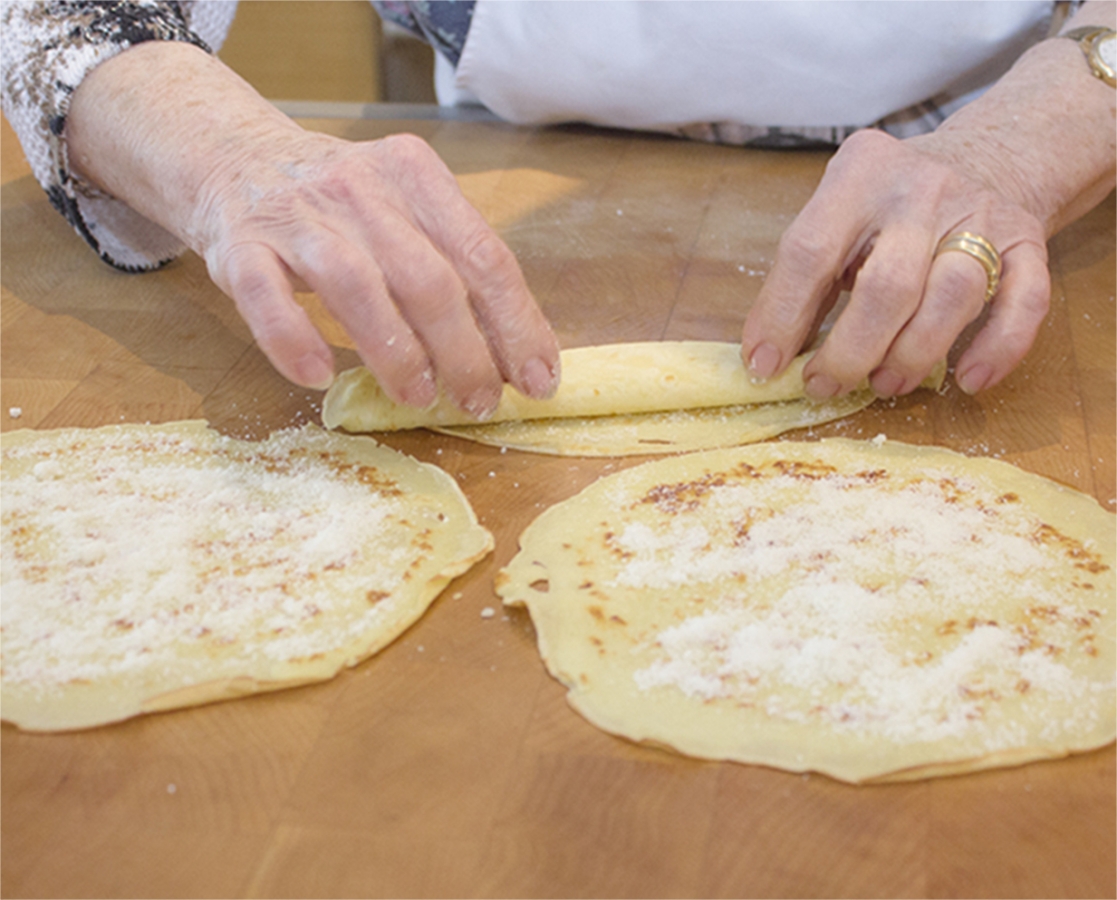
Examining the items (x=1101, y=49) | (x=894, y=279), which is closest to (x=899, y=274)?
(x=894, y=279)

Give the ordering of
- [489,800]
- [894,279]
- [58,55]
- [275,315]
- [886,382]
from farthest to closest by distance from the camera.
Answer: [58,55] → [886,382] → [894,279] → [275,315] → [489,800]

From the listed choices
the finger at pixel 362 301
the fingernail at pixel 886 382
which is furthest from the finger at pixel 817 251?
the finger at pixel 362 301

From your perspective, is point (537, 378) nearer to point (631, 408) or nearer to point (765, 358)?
point (631, 408)

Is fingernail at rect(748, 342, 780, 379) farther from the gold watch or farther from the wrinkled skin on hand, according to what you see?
the gold watch

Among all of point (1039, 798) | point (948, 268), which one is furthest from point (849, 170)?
point (1039, 798)

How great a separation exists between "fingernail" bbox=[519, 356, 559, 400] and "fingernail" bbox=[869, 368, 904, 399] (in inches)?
17.2

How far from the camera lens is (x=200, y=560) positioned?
45.3 inches

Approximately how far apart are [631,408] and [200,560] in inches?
23.5

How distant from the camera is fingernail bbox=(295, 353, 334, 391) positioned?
47.7 inches

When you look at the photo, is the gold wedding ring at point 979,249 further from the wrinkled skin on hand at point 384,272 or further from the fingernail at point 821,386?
the wrinkled skin on hand at point 384,272

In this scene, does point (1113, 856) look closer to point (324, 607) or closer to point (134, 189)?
point (324, 607)

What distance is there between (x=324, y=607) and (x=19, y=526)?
401 mm

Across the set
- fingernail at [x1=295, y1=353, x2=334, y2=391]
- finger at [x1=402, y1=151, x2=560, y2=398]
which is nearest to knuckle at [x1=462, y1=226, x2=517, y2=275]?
finger at [x1=402, y1=151, x2=560, y2=398]

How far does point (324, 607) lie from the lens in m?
1.09
